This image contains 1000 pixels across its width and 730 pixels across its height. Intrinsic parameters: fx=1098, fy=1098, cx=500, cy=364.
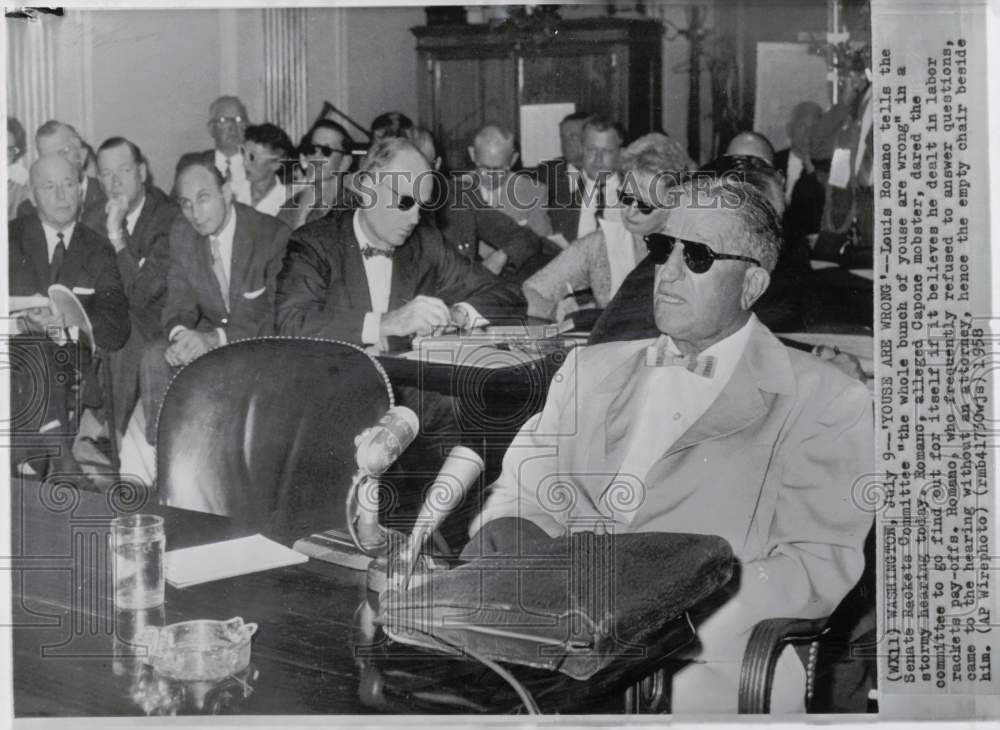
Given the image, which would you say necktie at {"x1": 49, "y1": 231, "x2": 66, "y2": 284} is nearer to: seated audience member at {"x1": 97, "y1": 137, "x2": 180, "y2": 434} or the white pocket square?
seated audience member at {"x1": 97, "y1": 137, "x2": 180, "y2": 434}

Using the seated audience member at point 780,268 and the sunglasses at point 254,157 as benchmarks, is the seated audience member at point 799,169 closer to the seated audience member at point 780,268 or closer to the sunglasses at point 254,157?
the seated audience member at point 780,268

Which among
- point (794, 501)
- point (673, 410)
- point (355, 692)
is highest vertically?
point (673, 410)

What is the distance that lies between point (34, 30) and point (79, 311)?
0.77m

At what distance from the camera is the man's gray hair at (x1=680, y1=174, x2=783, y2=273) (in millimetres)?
2865

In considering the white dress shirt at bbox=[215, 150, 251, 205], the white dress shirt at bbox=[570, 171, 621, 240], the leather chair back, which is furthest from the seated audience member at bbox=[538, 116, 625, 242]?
the white dress shirt at bbox=[215, 150, 251, 205]

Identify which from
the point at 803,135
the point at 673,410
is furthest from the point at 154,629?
the point at 803,135

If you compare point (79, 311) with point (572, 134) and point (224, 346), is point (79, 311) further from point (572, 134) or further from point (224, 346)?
point (572, 134)

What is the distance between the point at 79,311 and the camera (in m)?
2.98

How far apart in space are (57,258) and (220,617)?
1.07 m

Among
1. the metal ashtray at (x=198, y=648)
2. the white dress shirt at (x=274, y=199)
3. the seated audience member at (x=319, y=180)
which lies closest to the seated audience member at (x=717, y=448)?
the metal ashtray at (x=198, y=648)

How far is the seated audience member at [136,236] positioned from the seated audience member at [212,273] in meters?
→ 0.03

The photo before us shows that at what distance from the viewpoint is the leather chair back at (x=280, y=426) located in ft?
9.48

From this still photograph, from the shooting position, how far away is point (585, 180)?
2920 mm

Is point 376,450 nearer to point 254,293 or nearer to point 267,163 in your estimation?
point 254,293
